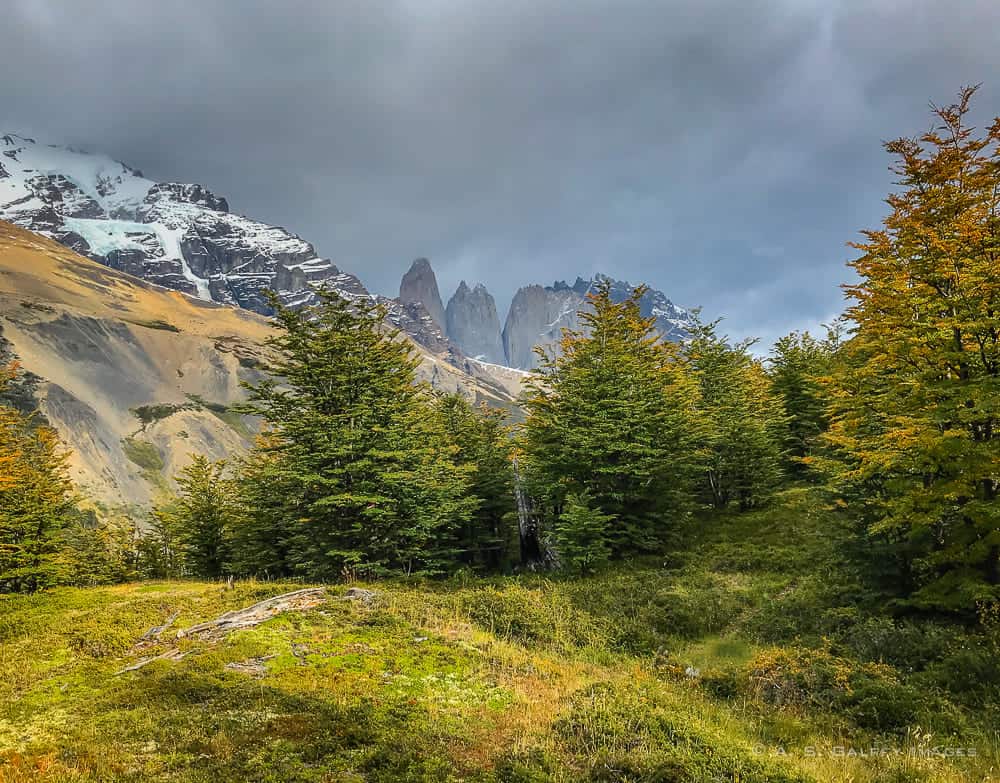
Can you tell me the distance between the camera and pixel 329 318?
24.0m

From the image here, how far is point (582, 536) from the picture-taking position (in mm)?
19328

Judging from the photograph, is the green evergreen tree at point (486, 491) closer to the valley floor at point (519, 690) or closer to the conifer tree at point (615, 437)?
the conifer tree at point (615, 437)

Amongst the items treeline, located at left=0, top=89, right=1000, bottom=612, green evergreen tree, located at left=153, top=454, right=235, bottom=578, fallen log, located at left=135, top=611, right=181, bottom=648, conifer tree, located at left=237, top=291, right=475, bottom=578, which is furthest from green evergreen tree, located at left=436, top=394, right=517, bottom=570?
fallen log, located at left=135, top=611, right=181, bottom=648

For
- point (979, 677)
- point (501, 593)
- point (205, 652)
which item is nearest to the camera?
point (979, 677)

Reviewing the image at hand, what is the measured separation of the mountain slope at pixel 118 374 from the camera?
112188 mm

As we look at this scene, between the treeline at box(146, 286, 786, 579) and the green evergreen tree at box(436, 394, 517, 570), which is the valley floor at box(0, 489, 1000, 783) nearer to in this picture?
the treeline at box(146, 286, 786, 579)

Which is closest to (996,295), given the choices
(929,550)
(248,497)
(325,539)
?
(929,550)

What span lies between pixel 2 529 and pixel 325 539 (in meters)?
14.4

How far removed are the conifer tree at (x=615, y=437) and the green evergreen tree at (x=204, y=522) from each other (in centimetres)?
1967

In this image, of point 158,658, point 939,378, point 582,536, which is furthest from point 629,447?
point 158,658

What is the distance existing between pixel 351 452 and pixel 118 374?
503 feet

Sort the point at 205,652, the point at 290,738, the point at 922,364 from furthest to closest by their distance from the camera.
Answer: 1. the point at 922,364
2. the point at 205,652
3. the point at 290,738

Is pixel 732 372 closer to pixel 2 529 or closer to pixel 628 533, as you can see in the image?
pixel 628 533

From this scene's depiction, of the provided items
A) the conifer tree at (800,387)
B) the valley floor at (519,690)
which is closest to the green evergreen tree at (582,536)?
the valley floor at (519,690)
